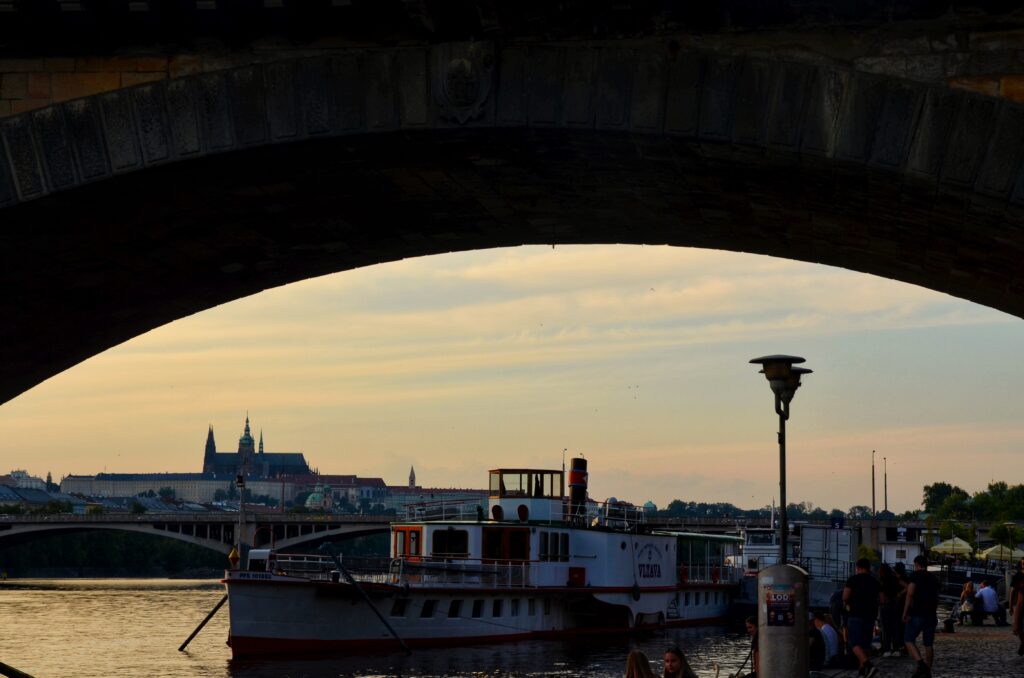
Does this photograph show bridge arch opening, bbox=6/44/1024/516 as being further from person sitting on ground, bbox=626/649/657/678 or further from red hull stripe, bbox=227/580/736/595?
red hull stripe, bbox=227/580/736/595

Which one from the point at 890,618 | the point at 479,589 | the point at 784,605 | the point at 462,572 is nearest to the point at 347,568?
the point at 462,572

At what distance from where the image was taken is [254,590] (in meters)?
39.5

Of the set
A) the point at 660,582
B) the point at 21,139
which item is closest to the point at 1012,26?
the point at 21,139

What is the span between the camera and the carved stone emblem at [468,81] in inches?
420

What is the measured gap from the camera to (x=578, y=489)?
1935 inches

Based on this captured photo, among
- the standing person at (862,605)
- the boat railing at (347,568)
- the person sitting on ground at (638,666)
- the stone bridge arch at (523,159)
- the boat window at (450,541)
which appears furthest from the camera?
the boat window at (450,541)

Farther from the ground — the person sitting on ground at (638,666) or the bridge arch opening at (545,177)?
the bridge arch opening at (545,177)

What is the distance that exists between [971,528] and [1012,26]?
118 metres

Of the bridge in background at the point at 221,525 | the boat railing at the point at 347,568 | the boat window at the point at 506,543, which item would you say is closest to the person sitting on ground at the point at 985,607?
the boat window at the point at 506,543

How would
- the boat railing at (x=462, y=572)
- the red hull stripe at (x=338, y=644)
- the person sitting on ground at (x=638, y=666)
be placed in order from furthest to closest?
the boat railing at (x=462, y=572)
the red hull stripe at (x=338, y=644)
the person sitting on ground at (x=638, y=666)

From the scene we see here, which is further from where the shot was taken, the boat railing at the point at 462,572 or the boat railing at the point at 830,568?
the boat railing at the point at 830,568

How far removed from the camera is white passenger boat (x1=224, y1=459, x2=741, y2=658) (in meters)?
39.9

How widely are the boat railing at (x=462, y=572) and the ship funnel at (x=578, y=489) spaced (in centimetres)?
362

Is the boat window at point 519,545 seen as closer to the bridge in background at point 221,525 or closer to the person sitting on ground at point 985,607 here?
the person sitting on ground at point 985,607
